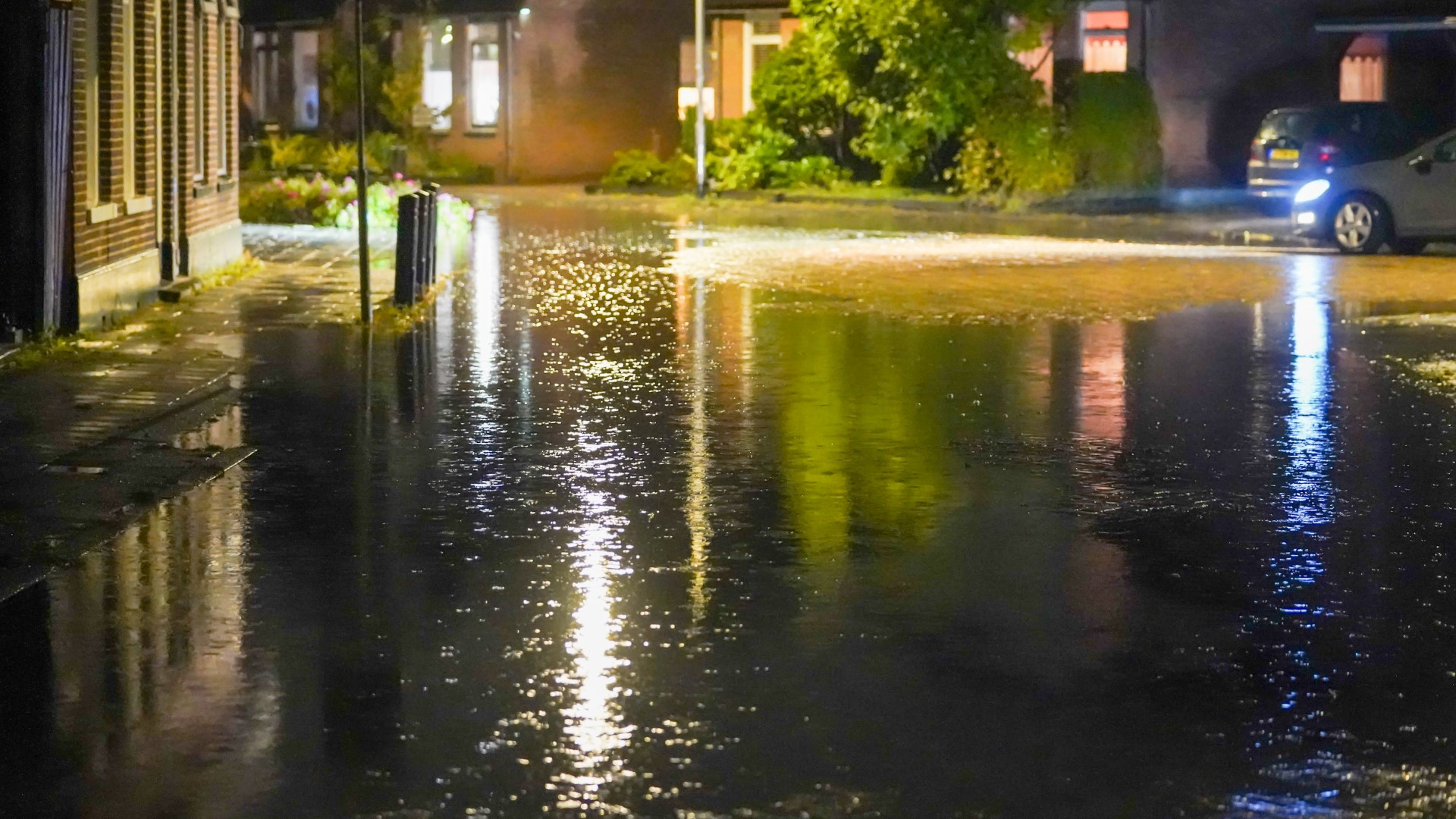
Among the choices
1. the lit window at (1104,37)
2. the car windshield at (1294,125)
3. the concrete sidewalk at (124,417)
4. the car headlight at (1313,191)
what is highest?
the lit window at (1104,37)

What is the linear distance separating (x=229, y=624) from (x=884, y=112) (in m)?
31.7

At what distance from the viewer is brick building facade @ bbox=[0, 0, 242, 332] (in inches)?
630

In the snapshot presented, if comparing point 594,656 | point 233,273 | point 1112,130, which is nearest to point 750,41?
point 1112,130

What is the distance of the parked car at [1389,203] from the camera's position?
82.6 ft

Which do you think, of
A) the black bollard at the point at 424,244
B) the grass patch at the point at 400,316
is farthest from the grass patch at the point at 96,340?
the black bollard at the point at 424,244

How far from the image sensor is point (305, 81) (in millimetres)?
55094

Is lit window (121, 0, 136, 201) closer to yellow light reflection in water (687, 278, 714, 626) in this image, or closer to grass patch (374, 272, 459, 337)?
grass patch (374, 272, 459, 337)

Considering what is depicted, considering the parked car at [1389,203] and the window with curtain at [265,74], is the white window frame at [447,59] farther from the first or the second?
the parked car at [1389,203]

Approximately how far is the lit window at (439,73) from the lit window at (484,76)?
1.82ft

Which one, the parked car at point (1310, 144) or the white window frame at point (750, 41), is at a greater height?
the white window frame at point (750, 41)

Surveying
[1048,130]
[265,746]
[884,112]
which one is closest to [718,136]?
[884,112]

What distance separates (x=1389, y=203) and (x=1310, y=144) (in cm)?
701

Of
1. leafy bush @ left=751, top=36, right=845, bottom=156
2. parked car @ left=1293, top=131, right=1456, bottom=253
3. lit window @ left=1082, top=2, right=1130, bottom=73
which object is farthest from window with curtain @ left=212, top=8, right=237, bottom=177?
lit window @ left=1082, top=2, right=1130, bottom=73

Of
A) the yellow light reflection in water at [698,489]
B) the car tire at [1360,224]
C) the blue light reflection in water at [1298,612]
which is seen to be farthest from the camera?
the car tire at [1360,224]
